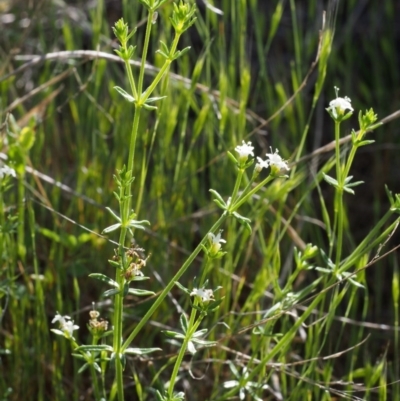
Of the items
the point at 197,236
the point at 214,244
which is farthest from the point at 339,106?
the point at 197,236

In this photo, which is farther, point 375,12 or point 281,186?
point 375,12

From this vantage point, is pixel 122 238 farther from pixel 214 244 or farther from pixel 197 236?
pixel 197 236

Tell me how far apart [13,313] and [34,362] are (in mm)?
119

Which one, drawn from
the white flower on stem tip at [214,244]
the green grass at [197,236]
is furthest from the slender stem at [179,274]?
the green grass at [197,236]

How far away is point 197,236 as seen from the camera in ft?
6.76

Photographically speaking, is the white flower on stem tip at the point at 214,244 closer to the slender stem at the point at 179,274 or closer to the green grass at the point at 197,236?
the slender stem at the point at 179,274

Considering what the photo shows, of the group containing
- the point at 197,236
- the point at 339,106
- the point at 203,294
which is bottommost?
the point at 197,236

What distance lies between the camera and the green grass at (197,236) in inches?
53.7

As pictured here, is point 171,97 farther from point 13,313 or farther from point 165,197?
point 13,313

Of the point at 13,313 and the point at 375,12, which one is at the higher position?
the point at 375,12

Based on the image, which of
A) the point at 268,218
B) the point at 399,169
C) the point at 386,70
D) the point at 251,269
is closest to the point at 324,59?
the point at 268,218

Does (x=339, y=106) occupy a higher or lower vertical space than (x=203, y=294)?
higher

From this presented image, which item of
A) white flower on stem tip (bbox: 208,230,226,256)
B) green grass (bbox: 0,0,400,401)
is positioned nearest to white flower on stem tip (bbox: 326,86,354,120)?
green grass (bbox: 0,0,400,401)

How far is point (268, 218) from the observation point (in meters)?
1.73
